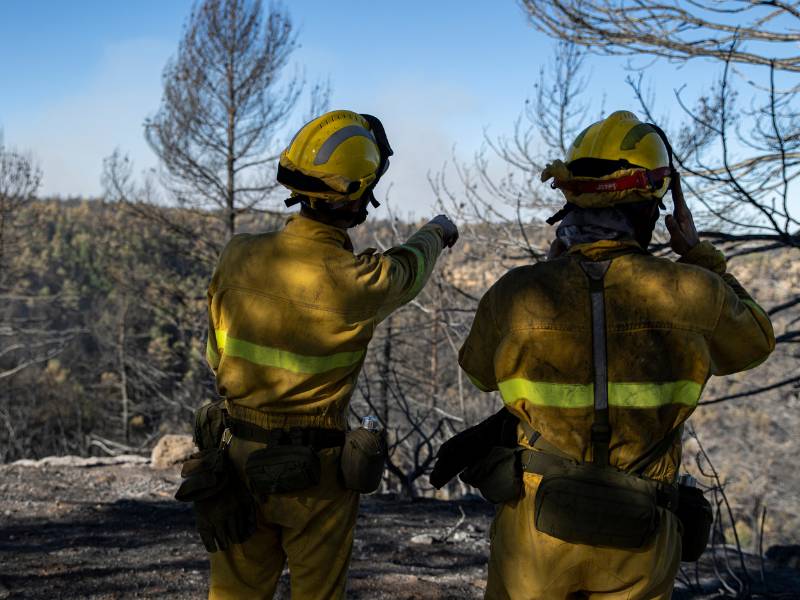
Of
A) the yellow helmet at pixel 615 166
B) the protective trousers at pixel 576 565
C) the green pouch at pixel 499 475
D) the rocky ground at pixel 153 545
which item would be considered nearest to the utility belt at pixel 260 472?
the green pouch at pixel 499 475

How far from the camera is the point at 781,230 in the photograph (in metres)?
3.77

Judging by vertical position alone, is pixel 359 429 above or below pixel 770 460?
above

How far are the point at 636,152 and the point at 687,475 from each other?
0.89 m

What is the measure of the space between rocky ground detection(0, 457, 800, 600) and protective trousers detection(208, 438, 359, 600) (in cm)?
176

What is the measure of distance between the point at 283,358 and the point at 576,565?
3.23 feet

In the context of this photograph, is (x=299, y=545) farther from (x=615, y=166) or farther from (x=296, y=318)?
(x=615, y=166)

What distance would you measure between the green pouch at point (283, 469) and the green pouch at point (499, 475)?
18.6 inches

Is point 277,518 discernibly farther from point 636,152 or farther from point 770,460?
point 770,460

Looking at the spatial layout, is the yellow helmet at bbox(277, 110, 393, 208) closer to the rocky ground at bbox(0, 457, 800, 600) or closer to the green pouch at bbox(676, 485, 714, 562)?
the green pouch at bbox(676, 485, 714, 562)

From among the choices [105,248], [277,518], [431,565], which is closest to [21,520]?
[431,565]

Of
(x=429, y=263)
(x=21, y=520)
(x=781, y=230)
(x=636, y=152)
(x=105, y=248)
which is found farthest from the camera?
(x=105, y=248)

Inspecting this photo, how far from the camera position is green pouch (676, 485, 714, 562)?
6.43 ft

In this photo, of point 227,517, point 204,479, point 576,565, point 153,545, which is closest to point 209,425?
point 204,479

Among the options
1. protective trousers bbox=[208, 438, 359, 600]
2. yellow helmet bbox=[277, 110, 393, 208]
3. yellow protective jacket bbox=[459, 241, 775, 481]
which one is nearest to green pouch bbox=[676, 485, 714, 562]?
yellow protective jacket bbox=[459, 241, 775, 481]
